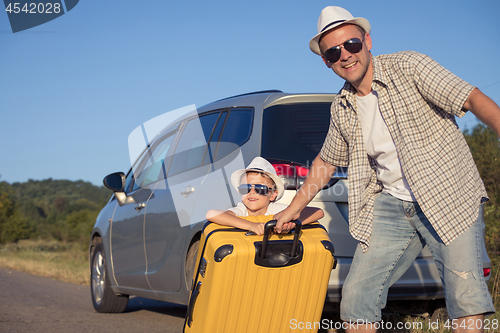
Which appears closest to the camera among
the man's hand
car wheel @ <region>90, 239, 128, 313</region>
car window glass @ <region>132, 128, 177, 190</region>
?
the man's hand

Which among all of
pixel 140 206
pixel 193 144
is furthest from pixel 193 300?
pixel 140 206

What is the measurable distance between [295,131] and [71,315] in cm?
389

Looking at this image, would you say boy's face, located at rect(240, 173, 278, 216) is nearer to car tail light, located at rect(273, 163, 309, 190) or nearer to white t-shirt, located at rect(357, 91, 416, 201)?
car tail light, located at rect(273, 163, 309, 190)

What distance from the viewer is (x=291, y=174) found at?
357cm

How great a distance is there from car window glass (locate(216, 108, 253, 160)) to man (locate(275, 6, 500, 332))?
0.97 meters

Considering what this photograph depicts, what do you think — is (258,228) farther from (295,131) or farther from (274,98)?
(274,98)

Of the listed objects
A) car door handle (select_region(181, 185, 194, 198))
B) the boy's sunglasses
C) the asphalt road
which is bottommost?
the asphalt road

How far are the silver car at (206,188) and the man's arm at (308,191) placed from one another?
465 mm

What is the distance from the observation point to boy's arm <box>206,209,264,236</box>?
285 cm

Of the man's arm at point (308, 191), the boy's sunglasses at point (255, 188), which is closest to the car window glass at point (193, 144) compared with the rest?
the boy's sunglasses at point (255, 188)

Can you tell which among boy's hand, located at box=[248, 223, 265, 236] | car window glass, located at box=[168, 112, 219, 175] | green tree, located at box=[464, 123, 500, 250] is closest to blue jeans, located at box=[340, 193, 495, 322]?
boy's hand, located at box=[248, 223, 265, 236]

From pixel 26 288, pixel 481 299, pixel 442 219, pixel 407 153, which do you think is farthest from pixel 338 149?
pixel 26 288

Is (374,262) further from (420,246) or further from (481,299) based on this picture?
(481,299)

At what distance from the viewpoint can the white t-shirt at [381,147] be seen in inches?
105
